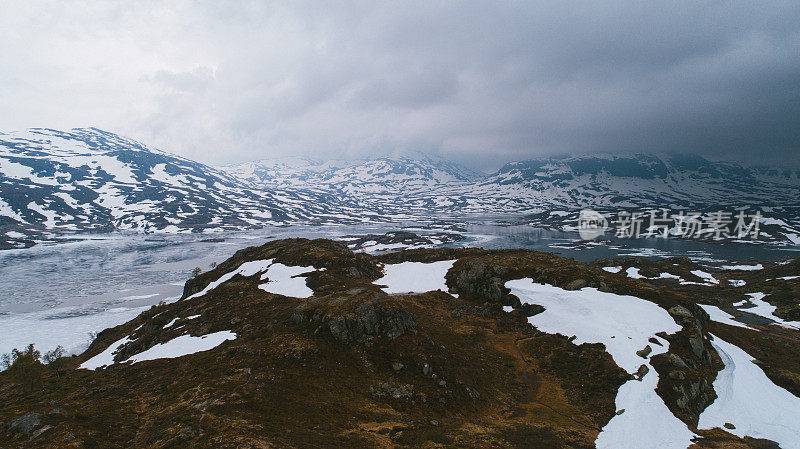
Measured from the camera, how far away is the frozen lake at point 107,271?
67.4 m

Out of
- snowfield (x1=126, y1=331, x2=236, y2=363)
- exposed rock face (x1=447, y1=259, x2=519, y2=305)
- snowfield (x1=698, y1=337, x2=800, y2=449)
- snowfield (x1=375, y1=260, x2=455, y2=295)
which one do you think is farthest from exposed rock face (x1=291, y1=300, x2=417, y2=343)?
snowfield (x1=698, y1=337, x2=800, y2=449)

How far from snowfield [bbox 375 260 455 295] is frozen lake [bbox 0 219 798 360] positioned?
54.7 metres

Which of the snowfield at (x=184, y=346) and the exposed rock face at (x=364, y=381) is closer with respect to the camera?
the exposed rock face at (x=364, y=381)

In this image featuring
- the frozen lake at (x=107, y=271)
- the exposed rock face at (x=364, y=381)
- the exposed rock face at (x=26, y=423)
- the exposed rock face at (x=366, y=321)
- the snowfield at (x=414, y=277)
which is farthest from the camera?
the frozen lake at (x=107, y=271)

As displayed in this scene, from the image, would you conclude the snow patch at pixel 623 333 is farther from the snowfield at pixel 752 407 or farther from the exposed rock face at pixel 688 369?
the snowfield at pixel 752 407

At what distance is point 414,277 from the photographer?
5928 cm

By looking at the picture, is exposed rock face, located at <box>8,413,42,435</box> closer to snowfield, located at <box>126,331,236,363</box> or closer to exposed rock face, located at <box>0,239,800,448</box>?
exposed rock face, located at <box>0,239,800,448</box>

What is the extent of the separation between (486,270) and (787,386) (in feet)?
103

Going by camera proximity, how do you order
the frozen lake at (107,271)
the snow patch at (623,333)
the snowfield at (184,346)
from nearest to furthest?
the snow patch at (623,333) < the snowfield at (184,346) < the frozen lake at (107,271)

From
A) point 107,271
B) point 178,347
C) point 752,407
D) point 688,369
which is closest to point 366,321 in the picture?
point 178,347

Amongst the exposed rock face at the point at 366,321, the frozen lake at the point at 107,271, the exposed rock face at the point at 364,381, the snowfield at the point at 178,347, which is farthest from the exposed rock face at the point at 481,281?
the frozen lake at the point at 107,271

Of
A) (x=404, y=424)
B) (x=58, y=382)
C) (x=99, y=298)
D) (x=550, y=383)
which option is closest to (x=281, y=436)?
(x=404, y=424)

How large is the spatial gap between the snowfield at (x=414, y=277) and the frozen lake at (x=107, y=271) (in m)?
54.7

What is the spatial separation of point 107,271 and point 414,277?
123m
